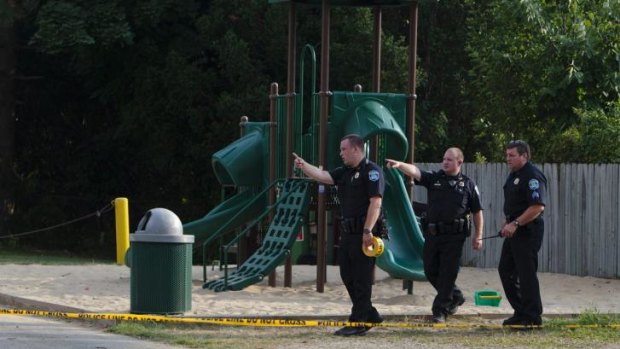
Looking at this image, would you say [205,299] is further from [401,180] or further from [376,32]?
[376,32]

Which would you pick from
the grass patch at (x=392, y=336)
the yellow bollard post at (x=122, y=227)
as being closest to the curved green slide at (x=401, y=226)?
the grass patch at (x=392, y=336)

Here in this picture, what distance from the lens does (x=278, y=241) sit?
1595cm

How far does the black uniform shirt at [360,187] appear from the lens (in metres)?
11.6

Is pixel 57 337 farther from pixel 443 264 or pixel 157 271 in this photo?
pixel 443 264

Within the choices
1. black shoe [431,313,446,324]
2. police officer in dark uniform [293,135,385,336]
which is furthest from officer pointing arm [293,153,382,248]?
black shoe [431,313,446,324]

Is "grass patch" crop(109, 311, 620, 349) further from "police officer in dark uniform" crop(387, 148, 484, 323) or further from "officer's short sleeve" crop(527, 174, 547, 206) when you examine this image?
"officer's short sleeve" crop(527, 174, 547, 206)

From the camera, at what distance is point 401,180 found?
16.2 m

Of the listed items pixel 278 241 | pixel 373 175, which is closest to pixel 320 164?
pixel 278 241

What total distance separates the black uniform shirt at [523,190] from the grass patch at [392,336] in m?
1.19

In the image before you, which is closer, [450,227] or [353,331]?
[353,331]

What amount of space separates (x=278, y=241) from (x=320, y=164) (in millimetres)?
1111

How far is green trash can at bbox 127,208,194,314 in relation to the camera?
42.8 ft

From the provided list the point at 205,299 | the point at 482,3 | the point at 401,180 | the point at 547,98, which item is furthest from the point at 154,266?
the point at 482,3

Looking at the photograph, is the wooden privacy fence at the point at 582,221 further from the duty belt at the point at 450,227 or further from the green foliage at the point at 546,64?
the duty belt at the point at 450,227
